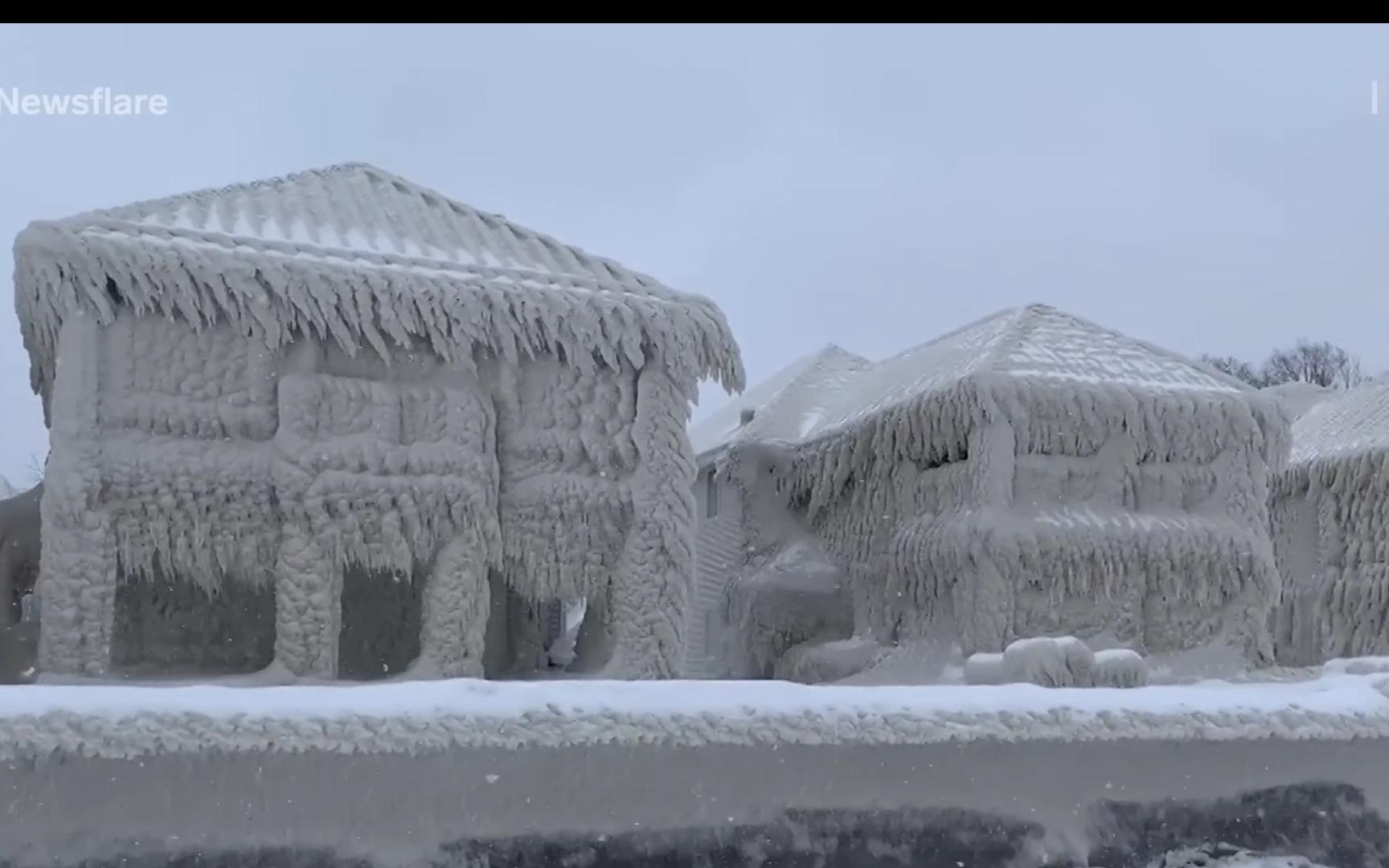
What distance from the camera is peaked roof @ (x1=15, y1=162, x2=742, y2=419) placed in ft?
23.2

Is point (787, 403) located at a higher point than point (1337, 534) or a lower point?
higher

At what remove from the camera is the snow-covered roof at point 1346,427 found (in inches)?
627

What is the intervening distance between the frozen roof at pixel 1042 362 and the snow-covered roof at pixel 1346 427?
5.14 metres

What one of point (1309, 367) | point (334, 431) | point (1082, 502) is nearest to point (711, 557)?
point (1082, 502)

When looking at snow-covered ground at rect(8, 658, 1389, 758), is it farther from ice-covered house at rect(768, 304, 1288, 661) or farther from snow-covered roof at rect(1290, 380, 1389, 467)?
snow-covered roof at rect(1290, 380, 1389, 467)

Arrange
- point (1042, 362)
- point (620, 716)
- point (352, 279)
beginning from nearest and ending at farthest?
point (620, 716) < point (352, 279) < point (1042, 362)

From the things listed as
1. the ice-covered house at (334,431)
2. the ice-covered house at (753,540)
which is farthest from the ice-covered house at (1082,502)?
the ice-covered house at (334,431)

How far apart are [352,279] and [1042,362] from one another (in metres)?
6.81

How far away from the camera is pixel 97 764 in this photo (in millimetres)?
3748

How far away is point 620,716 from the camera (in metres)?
4.25

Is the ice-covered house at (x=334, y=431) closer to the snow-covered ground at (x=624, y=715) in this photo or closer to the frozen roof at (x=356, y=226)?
A: the frozen roof at (x=356, y=226)

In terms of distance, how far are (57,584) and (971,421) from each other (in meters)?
7.52

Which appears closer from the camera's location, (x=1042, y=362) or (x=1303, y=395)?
(x=1042, y=362)

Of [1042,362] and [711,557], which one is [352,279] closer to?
[1042,362]
